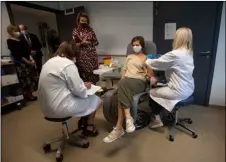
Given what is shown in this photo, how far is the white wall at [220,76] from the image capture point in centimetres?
229

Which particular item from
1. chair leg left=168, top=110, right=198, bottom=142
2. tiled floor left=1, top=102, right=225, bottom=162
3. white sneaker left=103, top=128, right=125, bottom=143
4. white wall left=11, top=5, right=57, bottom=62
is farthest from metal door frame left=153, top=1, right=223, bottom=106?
white wall left=11, top=5, right=57, bottom=62

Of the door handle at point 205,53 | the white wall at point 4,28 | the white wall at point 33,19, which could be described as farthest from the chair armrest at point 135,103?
the white wall at point 33,19

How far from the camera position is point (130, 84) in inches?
70.7

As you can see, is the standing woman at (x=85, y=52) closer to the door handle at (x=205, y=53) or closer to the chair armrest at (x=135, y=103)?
the chair armrest at (x=135, y=103)

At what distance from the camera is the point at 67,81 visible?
1.44 meters

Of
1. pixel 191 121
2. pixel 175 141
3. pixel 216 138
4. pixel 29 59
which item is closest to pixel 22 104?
pixel 29 59

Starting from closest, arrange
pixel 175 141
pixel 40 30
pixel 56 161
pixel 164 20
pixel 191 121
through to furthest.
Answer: pixel 56 161
pixel 175 141
pixel 191 121
pixel 164 20
pixel 40 30

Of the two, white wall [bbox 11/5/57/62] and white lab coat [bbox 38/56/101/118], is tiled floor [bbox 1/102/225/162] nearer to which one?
white lab coat [bbox 38/56/101/118]

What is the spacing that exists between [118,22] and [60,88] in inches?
83.6

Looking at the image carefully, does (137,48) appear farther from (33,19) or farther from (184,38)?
(33,19)

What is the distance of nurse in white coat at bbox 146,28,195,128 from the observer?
1.64 meters

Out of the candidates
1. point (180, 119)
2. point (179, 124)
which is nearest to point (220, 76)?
point (180, 119)

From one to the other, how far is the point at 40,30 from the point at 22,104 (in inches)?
122

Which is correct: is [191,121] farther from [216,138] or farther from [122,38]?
[122,38]
